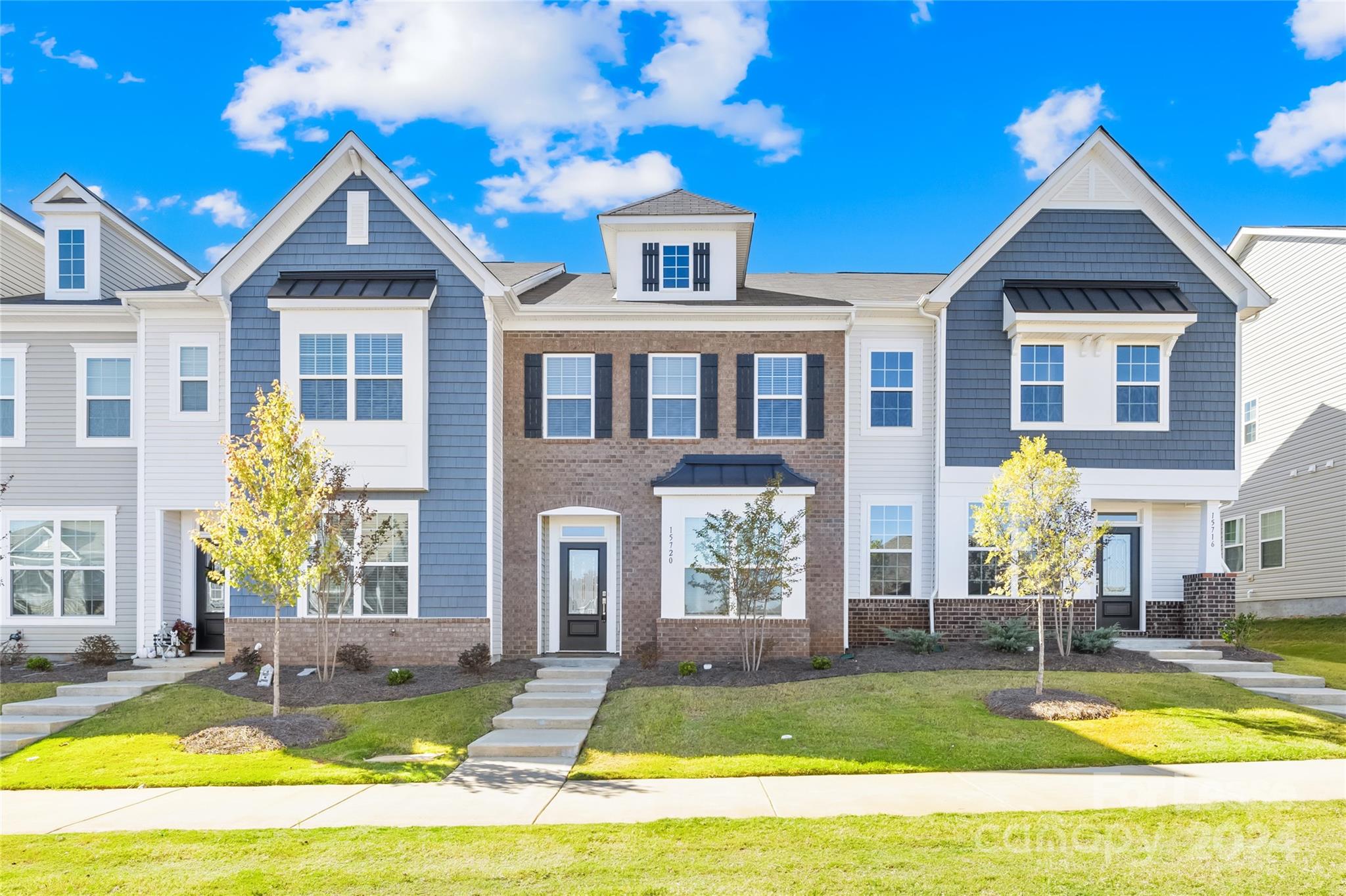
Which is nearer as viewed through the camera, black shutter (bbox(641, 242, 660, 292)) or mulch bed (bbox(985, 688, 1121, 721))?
mulch bed (bbox(985, 688, 1121, 721))

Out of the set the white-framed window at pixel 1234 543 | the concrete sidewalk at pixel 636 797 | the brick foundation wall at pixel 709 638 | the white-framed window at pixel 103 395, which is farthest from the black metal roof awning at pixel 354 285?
the white-framed window at pixel 1234 543

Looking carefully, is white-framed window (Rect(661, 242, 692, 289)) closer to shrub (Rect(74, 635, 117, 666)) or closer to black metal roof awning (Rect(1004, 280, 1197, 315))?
black metal roof awning (Rect(1004, 280, 1197, 315))

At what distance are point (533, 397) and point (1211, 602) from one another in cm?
1306

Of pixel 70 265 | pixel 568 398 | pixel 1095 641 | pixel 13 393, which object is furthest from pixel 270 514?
pixel 1095 641

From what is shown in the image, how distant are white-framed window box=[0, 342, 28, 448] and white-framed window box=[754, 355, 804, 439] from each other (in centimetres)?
1374

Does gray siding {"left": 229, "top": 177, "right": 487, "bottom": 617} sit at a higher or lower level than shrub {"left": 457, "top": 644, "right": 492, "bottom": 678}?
higher

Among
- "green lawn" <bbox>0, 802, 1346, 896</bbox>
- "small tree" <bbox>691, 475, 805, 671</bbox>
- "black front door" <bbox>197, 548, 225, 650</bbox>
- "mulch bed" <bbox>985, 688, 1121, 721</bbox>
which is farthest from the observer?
"black front door" <bbox>197, 548, 225, 650</bbox>

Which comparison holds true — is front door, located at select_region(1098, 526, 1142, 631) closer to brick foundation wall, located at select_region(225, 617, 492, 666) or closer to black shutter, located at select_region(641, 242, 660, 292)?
black shutter, located at select_region(641, 242, 660, 292)

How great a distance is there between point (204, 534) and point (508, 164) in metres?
11.4

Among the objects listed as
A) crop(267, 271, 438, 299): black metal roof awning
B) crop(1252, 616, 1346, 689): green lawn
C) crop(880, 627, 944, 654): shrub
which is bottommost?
crop(1252, 616, 1346, 689): green lawn

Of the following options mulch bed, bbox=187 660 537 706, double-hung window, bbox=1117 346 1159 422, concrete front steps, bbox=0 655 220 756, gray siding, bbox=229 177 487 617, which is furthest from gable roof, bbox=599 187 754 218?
concrete front steps, bbox=0 655 220 756

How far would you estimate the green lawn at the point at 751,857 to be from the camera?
6.77 metres

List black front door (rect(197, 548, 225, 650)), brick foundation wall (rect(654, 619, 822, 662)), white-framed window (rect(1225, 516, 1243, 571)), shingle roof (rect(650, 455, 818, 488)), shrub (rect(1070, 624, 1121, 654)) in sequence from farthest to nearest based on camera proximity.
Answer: white-framed window (rect(1225, 516, 1243, 571)) < black front door (rect(197, 548, 225, 650)) < shingle roof (rect(650, 455, 818, 488)) < brick foundation wall (rect(654, 619, 822, 662)) < shrub (rect(1070, 624, 1121, 654))

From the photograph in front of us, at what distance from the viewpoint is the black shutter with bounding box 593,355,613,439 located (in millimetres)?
18203
